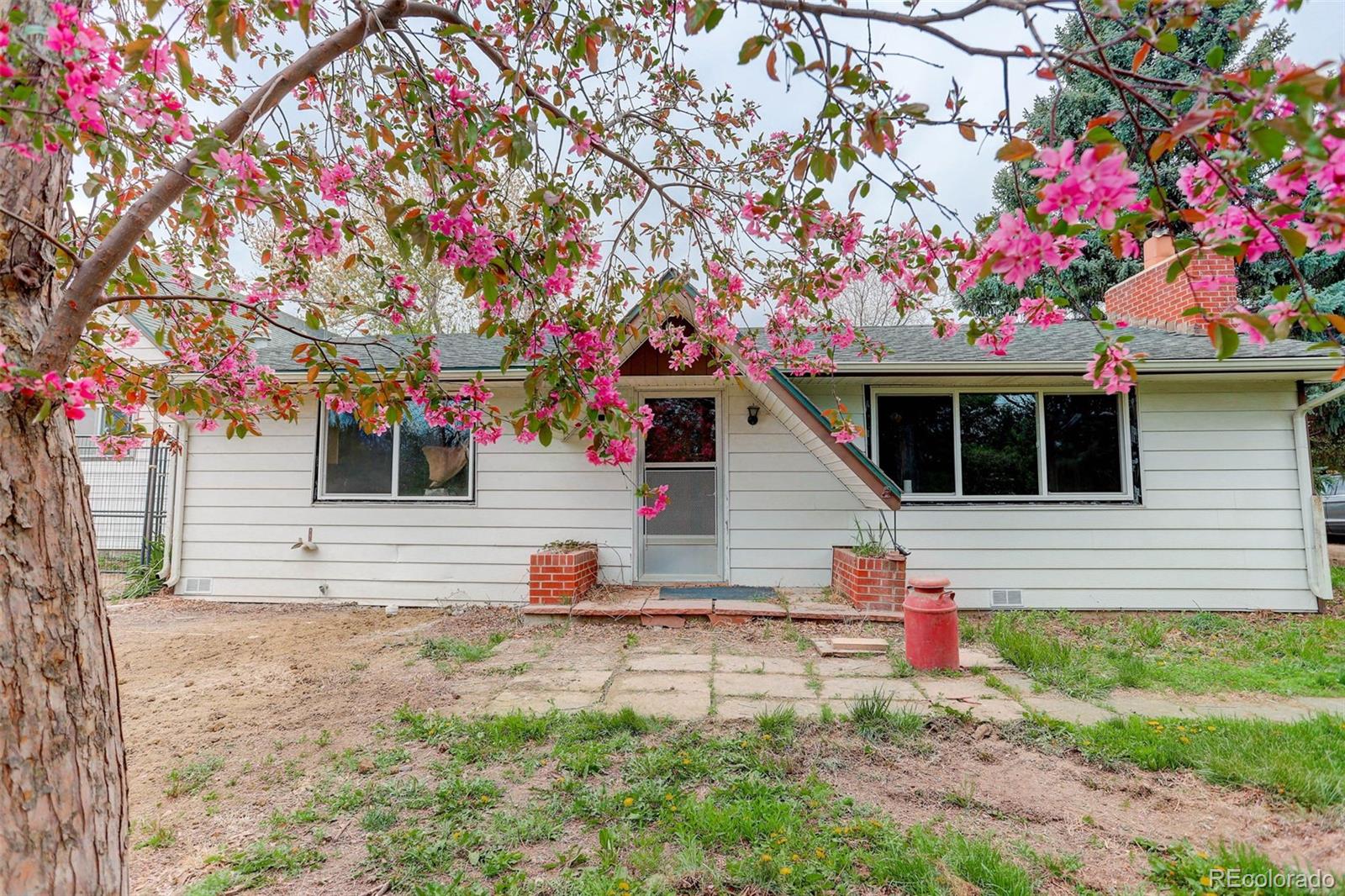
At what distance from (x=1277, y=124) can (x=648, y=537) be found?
5.72 m

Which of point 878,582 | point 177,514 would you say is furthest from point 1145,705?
point 177,514

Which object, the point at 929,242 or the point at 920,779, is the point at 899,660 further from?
the point at 929,242

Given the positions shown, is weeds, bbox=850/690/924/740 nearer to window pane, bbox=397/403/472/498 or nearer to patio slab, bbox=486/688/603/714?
patio slab, bbox=486/688/603/714

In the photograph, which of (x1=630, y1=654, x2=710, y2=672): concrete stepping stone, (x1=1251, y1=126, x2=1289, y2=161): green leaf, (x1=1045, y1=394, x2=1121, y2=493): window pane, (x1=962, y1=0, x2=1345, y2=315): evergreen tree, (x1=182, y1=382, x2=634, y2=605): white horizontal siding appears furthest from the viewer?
(x1=962, y1=0, x2=1345, y2=315): evergreen tree

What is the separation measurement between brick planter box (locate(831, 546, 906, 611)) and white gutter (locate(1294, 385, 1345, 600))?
156 inches

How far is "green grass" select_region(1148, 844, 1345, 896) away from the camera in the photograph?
1.75m

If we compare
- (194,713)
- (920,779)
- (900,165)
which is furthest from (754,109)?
(194,713)

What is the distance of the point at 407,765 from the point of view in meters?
2.74

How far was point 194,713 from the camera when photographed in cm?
343

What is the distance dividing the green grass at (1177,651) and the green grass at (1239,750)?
67 centimetres

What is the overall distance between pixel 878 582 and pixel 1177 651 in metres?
2.21

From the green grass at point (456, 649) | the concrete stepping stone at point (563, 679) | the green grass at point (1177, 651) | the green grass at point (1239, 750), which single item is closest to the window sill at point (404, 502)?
the green grass at point (456, 649)

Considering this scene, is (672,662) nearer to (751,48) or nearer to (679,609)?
(679,609)
